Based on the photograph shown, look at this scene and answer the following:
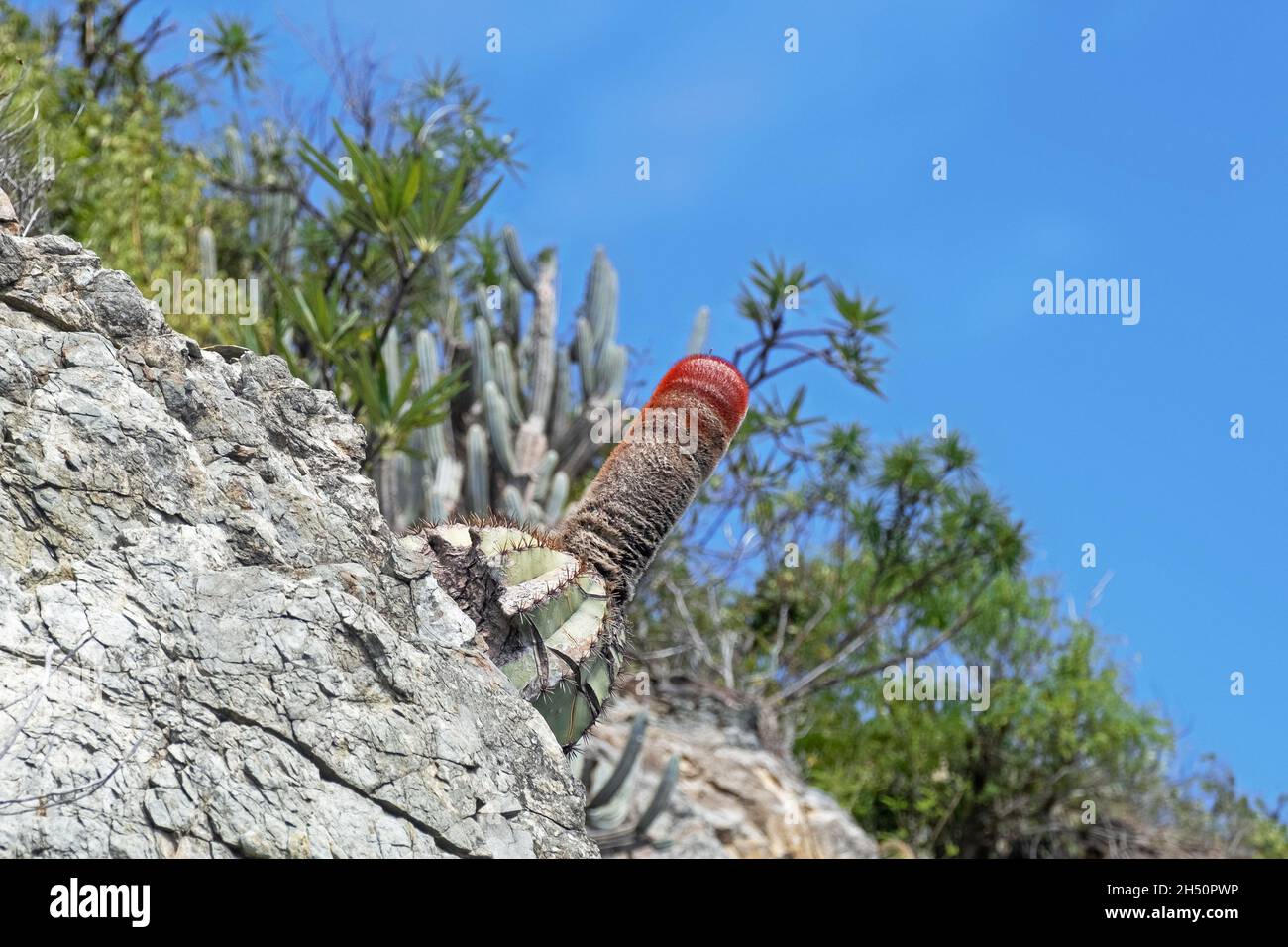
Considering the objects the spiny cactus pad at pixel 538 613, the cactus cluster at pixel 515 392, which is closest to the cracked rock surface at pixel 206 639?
the spiny cactus pad at pixel 538 613

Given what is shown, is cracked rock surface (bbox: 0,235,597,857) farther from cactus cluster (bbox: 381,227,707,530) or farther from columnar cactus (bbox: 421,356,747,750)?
cactus cluster (bbox: 381,227,707,530)

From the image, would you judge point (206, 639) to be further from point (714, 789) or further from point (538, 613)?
point (714, 789)

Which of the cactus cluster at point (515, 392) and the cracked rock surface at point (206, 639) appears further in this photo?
the cactus cluster at point (515, 392)

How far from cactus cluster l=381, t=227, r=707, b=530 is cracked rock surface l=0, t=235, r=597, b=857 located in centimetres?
649

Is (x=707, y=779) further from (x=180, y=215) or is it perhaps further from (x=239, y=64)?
(x=239, y=64)

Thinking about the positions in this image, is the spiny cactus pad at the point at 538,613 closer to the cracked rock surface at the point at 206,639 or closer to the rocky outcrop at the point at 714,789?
the cracked rock surface at the point at 206,639

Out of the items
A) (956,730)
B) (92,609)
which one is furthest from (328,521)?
(956,730)

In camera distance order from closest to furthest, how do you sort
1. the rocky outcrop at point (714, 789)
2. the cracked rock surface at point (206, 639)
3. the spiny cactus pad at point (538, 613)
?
the cracked rock surface at point (206, 639) → the spiny cactus pad at point (538, 613) → the rocky outcrop at point (714, 789)

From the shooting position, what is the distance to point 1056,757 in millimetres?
13797

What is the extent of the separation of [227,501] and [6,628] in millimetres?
553

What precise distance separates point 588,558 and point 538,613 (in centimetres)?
41

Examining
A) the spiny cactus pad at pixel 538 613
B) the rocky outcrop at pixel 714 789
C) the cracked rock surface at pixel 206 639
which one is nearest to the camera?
the cracked rock surface at pixel 206 639

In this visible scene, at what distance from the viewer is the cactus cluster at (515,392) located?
35.1 ft

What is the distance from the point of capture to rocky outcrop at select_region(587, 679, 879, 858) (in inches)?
406
